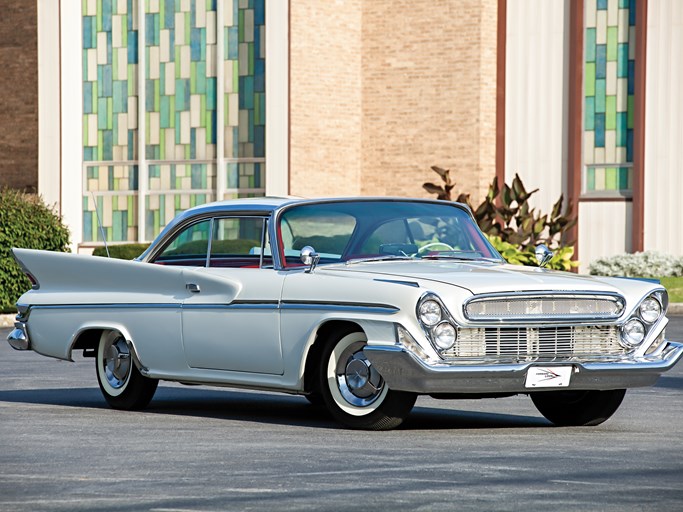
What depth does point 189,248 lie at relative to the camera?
11.7 m

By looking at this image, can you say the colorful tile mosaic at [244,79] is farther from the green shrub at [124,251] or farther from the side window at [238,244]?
the side window at [238,244]

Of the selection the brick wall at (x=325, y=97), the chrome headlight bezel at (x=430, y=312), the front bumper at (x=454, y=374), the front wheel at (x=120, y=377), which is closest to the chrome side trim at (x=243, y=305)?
the front wheel at (x=120, y=377)

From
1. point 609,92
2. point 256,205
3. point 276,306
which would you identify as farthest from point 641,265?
point 276,306

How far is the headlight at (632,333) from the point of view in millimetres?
10266

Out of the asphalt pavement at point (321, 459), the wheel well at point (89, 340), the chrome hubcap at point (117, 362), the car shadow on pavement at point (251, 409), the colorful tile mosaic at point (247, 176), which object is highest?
the colorful tile mosaic at point (247, 176)

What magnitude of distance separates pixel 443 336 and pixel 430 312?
17 centimetres

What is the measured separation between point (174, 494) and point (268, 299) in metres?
3.37

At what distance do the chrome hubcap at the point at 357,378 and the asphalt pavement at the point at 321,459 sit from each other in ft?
0.79

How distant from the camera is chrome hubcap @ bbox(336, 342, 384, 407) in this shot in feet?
32.8

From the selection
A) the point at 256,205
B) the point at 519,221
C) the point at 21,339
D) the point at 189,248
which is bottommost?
the point at 21,339

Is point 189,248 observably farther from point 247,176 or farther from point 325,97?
point 247,176

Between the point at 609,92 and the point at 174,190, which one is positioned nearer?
the point at 609,92

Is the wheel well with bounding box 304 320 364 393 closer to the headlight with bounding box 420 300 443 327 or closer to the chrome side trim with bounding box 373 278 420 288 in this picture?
the chrome side trim with bounding box 373 278 420 288

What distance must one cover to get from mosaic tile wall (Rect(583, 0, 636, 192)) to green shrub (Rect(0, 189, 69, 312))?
534 inches
